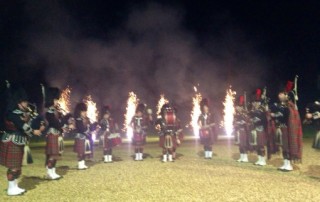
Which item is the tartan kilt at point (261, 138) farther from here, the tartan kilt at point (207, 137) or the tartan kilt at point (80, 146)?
the tartan kilt at point (80, 146)

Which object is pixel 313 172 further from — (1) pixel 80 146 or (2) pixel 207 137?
(1) pixel 80 146

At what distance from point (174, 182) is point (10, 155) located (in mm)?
4766

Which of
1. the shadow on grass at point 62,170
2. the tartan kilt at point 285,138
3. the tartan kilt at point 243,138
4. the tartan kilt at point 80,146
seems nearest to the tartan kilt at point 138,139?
the tartan kilt at point 80,146

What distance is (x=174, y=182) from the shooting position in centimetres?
1060

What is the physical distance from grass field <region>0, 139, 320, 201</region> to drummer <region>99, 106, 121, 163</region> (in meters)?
0.86

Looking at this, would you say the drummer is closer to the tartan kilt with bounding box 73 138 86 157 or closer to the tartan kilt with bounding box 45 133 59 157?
the tartan kilt with bounding box 73 138 86 157

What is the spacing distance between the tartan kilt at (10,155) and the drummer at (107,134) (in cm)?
655

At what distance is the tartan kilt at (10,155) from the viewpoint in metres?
9.29

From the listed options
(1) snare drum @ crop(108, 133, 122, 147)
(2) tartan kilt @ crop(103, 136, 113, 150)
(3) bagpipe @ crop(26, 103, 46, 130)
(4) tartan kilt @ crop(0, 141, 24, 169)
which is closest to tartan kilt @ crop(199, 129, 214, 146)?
(1) snare drum @ crop(108, 133, 122, 147)

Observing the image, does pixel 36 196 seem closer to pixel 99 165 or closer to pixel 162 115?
pixel 99 165

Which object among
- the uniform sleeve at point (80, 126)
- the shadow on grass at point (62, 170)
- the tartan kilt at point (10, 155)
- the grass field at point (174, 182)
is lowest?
the grass field at point (174, 182)

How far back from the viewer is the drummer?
1590cm

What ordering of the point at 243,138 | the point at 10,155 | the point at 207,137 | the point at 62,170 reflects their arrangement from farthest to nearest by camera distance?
the point at 207,137 < the point at 243,138 < the point at 62,170 < the point at 10,155

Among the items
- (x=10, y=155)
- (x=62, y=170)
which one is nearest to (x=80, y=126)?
(x=62, y=170)
